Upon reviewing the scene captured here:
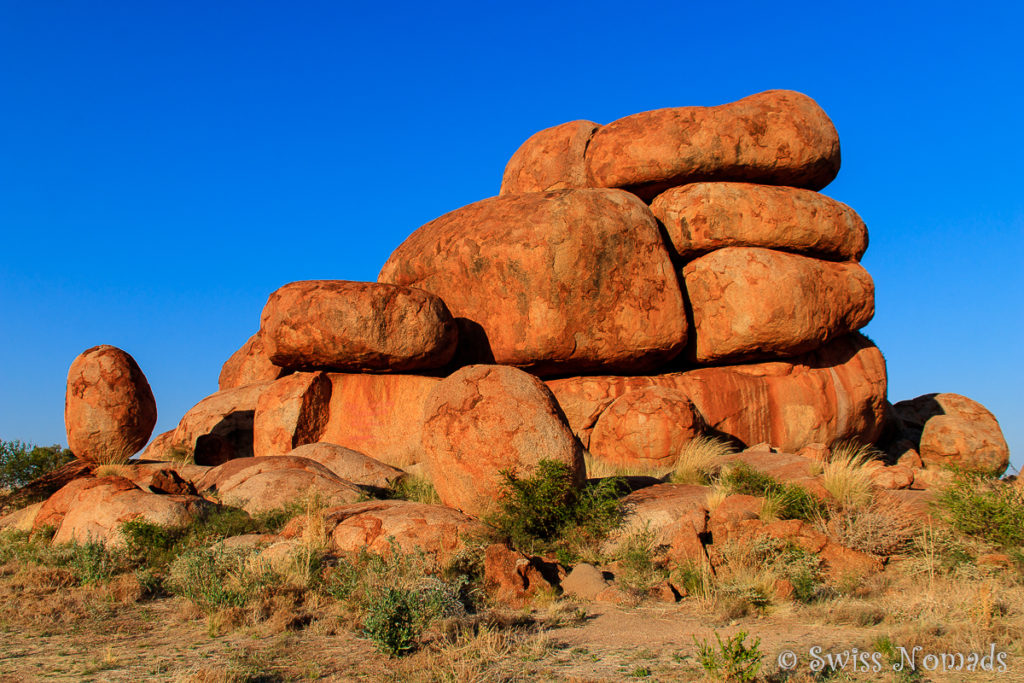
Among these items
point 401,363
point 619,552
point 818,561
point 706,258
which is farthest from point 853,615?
point 706,258

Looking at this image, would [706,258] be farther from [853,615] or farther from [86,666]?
[86,666]

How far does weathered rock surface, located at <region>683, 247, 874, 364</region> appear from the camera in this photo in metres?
14.5

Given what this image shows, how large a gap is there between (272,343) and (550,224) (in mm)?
5354

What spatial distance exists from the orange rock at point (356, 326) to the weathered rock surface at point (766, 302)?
4.97 metres

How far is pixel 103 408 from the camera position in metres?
13.6

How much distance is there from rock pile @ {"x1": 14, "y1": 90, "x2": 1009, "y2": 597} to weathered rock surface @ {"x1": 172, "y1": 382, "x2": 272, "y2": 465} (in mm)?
Answer: 52

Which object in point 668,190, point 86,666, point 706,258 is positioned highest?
point 668,190

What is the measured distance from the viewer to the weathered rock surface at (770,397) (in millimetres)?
14453

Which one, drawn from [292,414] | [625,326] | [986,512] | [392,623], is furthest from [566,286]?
[392,623]

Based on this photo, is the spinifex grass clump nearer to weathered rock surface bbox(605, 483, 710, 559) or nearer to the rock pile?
weathered rock surface bbox(605, 483, 710, 559)

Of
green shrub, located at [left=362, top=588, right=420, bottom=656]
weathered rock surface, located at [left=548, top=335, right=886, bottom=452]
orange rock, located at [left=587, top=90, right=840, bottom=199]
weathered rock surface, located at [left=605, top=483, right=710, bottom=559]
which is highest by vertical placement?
orange rock, located at [left=587, top=90, right=840, bottom=199]

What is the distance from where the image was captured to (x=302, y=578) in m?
6.76

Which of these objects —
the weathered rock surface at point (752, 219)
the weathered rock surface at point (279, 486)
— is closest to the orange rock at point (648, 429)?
the weathered rock surface at point (752, 219)

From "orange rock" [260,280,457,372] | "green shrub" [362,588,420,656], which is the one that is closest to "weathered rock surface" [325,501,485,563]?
"green shrub" [362,588,420,656]
